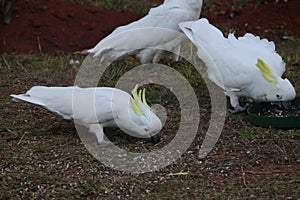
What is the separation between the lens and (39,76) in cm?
640

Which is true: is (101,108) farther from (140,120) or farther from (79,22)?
(79,22)

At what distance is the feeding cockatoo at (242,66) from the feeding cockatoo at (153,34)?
0.61 m

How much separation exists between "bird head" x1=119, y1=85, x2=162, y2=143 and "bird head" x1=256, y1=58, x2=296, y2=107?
866 mm

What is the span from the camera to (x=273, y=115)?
495 centimetres

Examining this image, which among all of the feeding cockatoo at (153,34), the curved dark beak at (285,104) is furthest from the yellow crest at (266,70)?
the feeding cockatoo at (153,34)

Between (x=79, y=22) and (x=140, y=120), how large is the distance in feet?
12.7

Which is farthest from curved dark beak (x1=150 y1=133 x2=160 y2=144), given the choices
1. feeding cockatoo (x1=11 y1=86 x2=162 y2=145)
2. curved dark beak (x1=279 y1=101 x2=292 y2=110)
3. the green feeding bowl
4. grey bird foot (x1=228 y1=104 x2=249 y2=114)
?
curved dark beak (x1=279 y1=101 x2=292 y2=110)

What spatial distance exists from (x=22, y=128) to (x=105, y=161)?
0.96 meters

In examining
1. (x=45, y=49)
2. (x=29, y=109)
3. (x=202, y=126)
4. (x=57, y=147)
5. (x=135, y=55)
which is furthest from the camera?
(x=45, y=49)

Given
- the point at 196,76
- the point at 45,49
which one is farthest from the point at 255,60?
the point at 45,49

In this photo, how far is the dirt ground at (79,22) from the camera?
7.80m

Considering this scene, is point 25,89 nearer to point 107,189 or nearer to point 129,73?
point 129,73

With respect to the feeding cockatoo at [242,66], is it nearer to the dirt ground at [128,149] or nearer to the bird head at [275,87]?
the bird head at [275,87]

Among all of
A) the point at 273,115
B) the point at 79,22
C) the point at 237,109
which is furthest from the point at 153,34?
the point at 79,22
